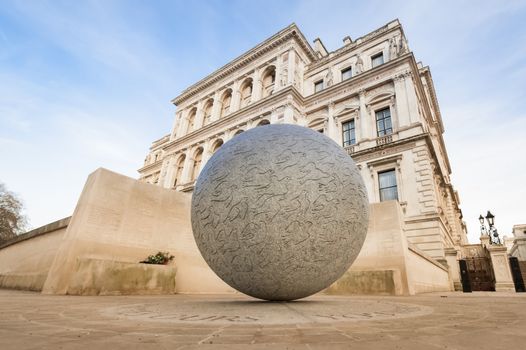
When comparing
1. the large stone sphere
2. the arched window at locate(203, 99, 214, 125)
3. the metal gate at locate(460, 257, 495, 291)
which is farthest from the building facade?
the large stone sphere

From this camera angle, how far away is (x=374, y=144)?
65.9ft

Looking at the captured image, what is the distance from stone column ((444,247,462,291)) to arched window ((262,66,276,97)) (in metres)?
21.6

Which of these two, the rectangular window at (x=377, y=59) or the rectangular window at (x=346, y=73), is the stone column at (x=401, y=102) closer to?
the rectangular window at (x=377, y=59)

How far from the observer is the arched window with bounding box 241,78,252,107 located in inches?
1235

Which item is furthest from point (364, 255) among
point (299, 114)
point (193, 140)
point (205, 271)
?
point (193, 140)

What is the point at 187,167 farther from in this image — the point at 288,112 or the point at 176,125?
the point at 288,112

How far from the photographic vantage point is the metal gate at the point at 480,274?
16.9m

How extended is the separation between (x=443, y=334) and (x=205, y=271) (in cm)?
805

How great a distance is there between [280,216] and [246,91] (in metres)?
30.7

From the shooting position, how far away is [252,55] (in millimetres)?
30953

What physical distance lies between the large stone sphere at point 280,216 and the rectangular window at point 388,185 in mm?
15982

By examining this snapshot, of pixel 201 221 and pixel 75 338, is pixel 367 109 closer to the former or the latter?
pixel 201 221

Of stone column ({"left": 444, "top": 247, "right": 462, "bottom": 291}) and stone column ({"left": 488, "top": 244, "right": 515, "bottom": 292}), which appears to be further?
stone column ({"left": 444, "top": 247, "right": 462, "bottom": 291})

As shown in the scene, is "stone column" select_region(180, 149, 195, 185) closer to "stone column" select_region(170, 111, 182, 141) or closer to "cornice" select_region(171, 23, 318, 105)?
"stone column" select_region(170, 111, 182, 141)
